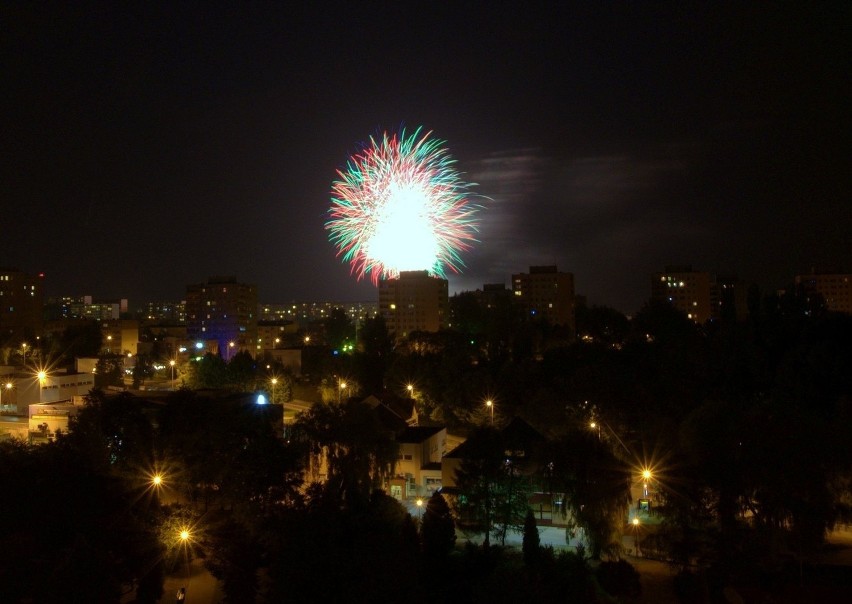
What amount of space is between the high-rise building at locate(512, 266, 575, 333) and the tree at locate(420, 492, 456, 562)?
33.9 m

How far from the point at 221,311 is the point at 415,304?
12549 millimetres

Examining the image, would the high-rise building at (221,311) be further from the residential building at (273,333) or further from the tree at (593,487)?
the tree at (593,487)

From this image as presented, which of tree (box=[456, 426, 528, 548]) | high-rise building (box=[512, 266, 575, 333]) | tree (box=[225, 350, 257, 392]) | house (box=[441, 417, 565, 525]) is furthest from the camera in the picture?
high-rise building (box=[512, 266, 575, 333])

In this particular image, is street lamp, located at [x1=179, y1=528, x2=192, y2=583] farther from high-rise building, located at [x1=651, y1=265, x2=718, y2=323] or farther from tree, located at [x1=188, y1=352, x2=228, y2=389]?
high-rise building, located at [x1=651, y1=265, x2=718, y2=323]

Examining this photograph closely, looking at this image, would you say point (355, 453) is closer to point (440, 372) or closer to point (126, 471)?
point (126, 471)

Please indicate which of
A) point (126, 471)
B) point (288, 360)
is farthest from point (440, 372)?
point (126, 471)

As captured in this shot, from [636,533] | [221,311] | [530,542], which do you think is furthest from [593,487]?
[221,311]

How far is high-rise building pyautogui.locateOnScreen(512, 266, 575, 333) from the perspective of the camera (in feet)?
141

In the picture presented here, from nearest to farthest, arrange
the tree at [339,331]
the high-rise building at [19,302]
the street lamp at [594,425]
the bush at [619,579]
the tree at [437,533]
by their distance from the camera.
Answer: the bush at [619,579] < the tree at [437,533] < the street lamp at [594,425] < the tree at [339,331] < the high-rise building at [19,302]

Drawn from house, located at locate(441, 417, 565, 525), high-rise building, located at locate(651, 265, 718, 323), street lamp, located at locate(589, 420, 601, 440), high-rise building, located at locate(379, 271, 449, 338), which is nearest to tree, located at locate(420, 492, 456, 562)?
house, located at locate(441, 417, 565, 525)

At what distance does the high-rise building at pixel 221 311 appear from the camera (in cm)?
4178

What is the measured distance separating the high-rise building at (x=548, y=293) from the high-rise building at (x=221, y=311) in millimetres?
17117

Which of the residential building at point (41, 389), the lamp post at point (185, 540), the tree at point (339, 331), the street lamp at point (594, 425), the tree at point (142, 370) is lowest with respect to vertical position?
the lamp post at point (185, 540)

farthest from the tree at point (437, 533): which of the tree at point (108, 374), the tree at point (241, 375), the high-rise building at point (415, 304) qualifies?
the high-rise building at point (415, 304)
